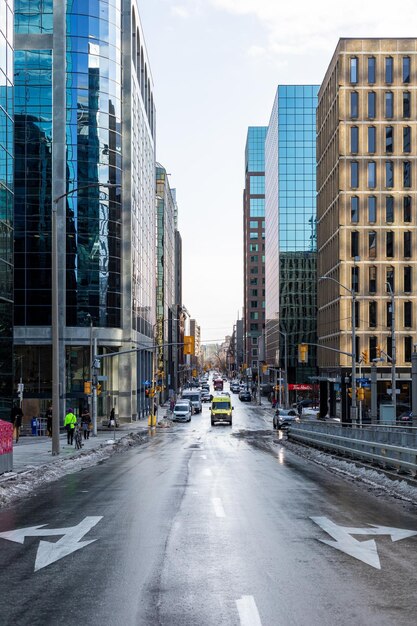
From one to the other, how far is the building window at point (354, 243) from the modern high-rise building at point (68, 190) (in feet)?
72.1

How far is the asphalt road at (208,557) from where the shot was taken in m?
7.91

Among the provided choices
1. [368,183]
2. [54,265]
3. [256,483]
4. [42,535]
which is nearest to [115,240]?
[368,183]

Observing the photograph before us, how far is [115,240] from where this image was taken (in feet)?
217

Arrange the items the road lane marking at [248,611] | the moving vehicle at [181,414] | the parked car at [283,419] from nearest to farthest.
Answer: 1. the road lane marking at [248,611]
2. the parked car at [283,419]
3. the moving vehicle at [181,414]

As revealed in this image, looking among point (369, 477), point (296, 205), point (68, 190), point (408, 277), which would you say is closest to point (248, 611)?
point (369, 477)

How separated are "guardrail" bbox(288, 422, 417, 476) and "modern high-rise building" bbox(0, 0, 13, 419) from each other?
14817mm

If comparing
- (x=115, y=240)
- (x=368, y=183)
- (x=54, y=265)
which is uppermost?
(x=368, y=183)

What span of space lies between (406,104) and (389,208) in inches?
393

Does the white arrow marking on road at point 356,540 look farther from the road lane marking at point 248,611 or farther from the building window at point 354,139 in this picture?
the building window at point 354,139

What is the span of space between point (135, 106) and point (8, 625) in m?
70.8

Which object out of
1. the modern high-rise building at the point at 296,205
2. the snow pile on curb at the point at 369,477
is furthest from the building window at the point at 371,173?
the modern high-rise building at the point at 296,205

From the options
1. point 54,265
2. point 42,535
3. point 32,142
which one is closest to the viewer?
point 42,535

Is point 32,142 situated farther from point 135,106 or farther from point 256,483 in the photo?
point 256,483

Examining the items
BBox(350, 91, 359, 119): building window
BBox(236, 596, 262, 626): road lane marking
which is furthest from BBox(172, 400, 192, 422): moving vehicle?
BBox(236, 596, 262, 626): road lane marking
